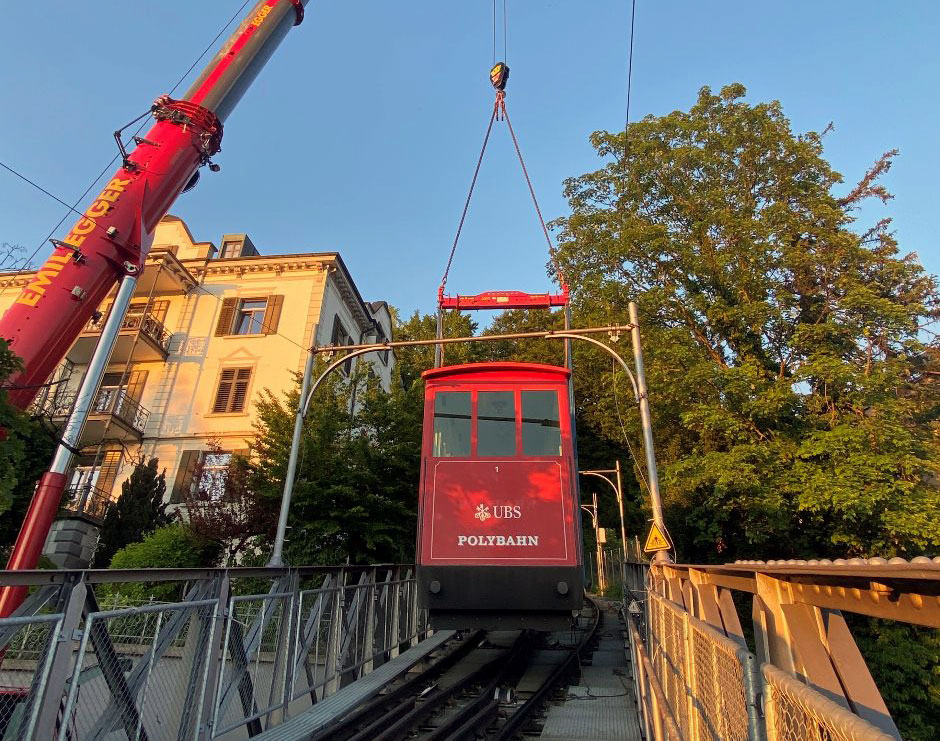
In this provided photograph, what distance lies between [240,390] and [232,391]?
1.01ft

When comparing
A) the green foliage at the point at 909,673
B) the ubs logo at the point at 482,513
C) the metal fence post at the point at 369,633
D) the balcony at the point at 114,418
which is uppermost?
the balcony at the point at 114,418

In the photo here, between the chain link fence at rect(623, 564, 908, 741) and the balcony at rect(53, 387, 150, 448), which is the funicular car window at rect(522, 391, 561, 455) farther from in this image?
the balcony at rect(53, 387, 150, 448)

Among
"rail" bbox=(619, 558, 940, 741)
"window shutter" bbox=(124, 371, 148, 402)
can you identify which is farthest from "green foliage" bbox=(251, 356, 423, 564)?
"rail" bbox=(619, 558, 940, 741)

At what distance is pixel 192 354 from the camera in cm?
2238

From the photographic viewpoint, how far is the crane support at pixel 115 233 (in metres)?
6.66

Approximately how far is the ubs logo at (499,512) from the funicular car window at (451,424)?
3.05 feet

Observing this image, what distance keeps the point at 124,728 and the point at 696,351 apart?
15052 mm

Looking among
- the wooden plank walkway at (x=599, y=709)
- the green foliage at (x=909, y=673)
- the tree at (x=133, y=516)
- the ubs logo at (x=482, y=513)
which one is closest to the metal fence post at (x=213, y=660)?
the ubs logo at (x=482, y=513)

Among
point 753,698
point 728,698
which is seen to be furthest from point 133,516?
point 753,698

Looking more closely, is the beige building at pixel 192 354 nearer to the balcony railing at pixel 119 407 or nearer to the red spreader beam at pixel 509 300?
the balcony railing at pixel 119 407

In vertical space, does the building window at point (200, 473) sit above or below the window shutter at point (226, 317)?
below

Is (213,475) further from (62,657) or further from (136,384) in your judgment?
(62,657)

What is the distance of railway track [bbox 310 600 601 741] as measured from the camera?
22.0 ft

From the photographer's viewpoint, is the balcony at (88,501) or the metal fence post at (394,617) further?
the balcony at (88,501)
